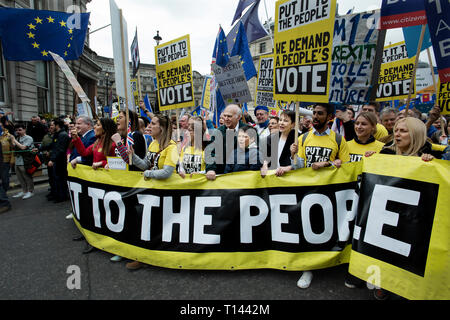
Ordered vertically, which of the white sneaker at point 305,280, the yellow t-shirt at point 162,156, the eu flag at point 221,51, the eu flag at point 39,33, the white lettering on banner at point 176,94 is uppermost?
the eu flag at point 39,33

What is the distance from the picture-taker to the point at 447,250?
206 centimetres

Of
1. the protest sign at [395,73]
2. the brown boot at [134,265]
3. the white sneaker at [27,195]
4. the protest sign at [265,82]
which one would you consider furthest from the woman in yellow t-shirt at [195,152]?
the white sneaker at [27,195]

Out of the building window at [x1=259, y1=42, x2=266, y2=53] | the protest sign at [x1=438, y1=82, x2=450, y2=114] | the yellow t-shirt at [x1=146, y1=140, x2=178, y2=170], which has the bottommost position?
the yellow t-shirt at [x1=146, y1=140, x2=178, y2=170]

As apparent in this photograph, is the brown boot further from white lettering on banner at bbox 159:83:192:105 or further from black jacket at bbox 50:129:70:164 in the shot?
black jacket at bbox 50:129:70:164

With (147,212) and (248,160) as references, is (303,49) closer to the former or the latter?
(248,160)

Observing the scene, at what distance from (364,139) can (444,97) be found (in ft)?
4.84

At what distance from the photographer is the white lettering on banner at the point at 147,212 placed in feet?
10.2

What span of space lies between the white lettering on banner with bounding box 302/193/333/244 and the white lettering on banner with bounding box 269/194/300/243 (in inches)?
4.8

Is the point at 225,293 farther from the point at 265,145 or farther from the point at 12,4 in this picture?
the point at 12,4

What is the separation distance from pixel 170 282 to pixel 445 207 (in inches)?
105

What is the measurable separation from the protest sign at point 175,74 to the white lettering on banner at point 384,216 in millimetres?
3494

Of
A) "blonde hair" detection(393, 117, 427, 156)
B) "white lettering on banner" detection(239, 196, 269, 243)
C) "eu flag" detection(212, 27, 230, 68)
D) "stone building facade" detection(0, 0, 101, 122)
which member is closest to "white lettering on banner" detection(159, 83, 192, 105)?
"eu flag" detection(212, 27, 230, 68)

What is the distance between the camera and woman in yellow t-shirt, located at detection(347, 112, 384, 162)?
10.4ft

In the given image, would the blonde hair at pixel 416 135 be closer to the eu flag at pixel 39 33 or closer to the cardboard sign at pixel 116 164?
the cardboard sign at pixel 116 164
